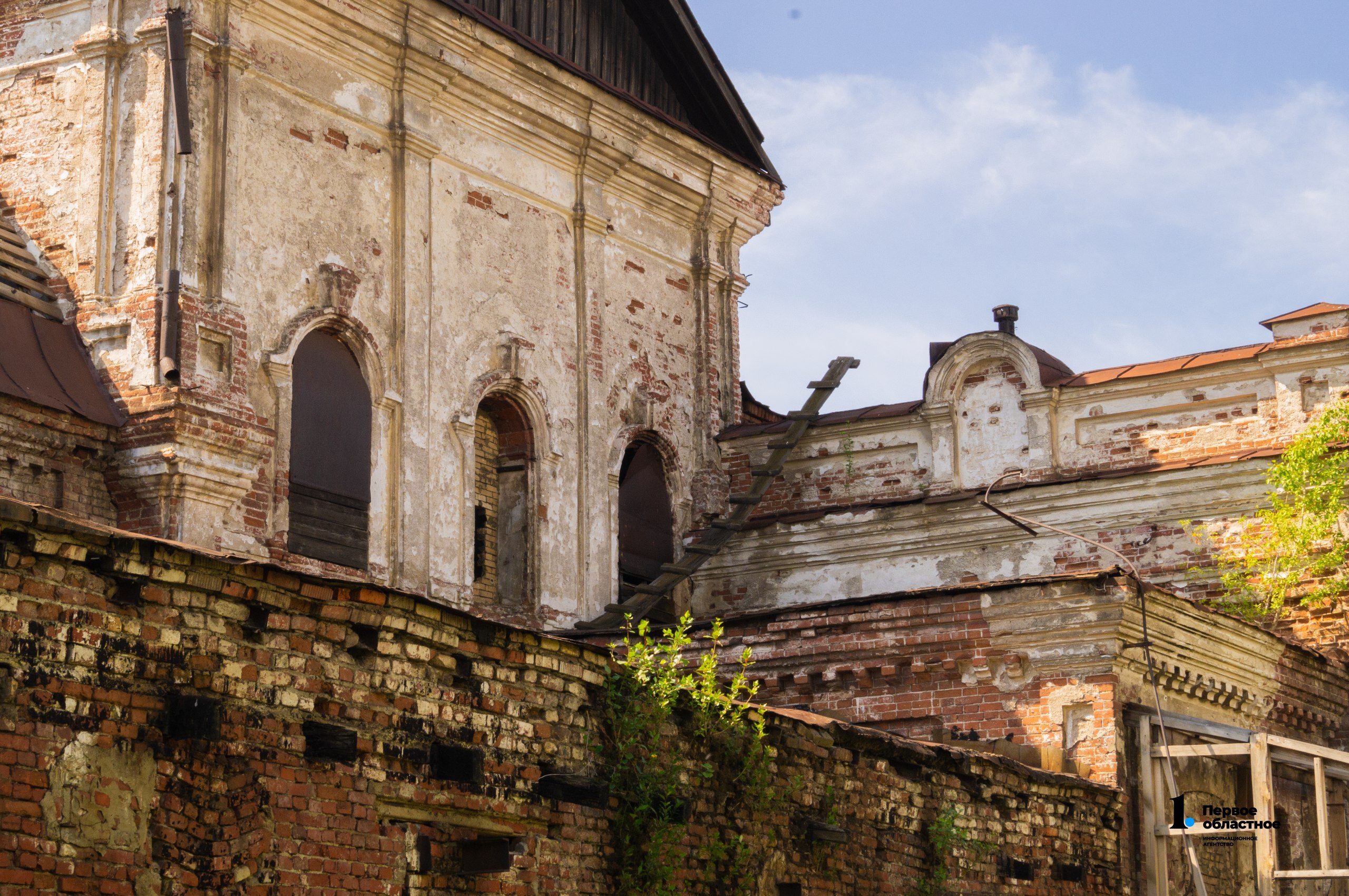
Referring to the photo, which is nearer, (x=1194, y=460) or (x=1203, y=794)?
(x=1203, y=794)

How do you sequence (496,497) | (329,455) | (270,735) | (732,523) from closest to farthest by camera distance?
(270,735) → (329,455) → (496,497) → (732,523)

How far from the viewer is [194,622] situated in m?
7.81

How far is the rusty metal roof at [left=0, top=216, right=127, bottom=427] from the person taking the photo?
1434cm

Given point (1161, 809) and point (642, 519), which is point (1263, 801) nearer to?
point (1161, 809)

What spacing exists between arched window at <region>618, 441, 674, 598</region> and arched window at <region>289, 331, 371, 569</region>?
4.00 metres

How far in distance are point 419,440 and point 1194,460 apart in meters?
7.77

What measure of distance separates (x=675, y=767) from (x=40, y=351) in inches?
281

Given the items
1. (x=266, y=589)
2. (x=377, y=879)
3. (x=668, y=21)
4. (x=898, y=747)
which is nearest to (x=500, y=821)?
(x=377, y=879)

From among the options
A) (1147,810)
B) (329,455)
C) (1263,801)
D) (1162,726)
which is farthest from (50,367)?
(1263,801)

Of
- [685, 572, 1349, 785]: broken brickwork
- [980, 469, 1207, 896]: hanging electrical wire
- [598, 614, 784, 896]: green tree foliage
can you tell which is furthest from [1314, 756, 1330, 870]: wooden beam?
[598, 614, 784, 896]: green tree foliage

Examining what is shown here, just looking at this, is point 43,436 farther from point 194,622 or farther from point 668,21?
point 668,21

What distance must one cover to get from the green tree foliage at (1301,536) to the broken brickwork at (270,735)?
8546 millimetres

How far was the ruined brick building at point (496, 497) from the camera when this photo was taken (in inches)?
311

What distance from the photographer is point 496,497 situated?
1902 centimetres
